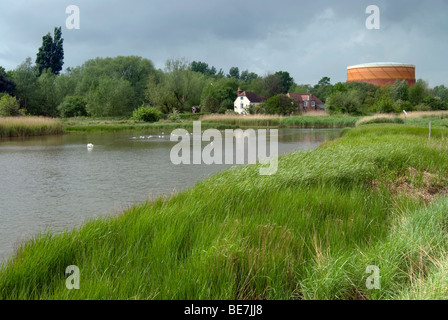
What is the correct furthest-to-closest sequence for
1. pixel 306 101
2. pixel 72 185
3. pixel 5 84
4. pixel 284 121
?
pixel 306 101
pixel 5 84
pixel 284 121
pixel 72 185

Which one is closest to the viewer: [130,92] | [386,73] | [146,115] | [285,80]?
[146,115]

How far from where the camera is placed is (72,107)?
5288cm

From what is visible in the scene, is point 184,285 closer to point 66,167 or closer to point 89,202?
point 89,202

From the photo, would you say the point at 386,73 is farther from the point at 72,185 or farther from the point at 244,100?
the point at 72,185

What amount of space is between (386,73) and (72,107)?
5524 centimetres

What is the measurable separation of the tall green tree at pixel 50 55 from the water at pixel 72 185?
Answer: 33.8m

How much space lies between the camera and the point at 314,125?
43344 mm

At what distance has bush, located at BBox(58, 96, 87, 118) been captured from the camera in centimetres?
5300

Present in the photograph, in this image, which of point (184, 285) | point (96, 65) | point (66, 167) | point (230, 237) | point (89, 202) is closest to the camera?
point (184, 285)

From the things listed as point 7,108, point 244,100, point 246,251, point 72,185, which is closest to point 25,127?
point 7,108

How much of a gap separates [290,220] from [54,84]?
59.3 meters

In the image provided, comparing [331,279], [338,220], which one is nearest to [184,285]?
[331,279]

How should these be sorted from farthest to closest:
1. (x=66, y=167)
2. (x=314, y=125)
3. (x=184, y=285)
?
(x=314, y=125) → (x=66, y=167) → (x=184, y=285)

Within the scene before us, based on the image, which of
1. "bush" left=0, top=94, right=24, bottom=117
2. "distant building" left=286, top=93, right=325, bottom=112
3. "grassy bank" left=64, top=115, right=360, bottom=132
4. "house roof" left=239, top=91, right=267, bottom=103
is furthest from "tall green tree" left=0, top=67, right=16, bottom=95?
"distant building" left=286, top=93, right=325, bottom=112
